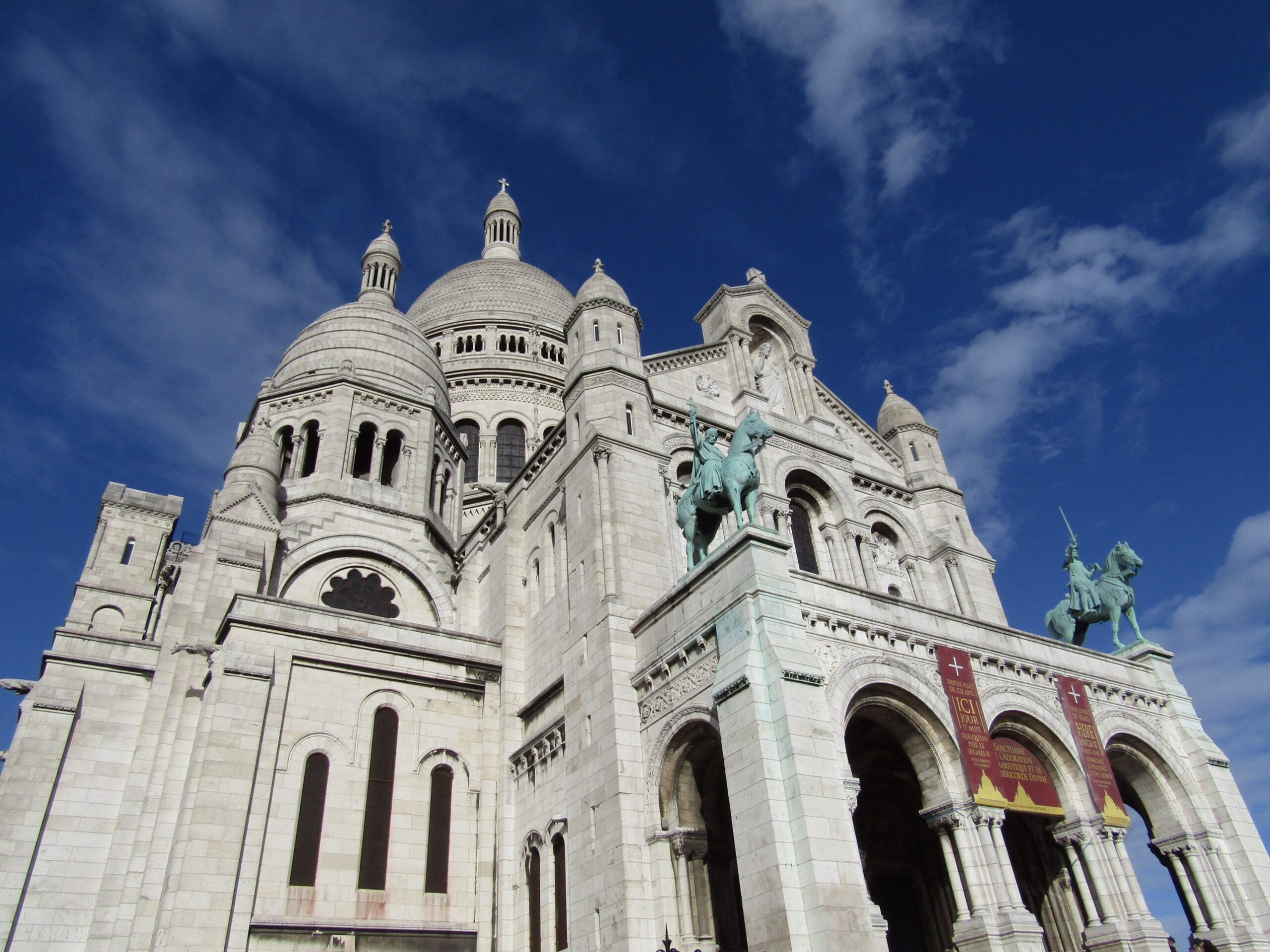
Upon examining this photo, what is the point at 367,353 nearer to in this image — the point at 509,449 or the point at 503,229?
the point at 509,449

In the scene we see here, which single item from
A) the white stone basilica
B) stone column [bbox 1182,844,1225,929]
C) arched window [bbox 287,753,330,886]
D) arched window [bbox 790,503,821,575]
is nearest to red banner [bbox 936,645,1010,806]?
the white stone basilica

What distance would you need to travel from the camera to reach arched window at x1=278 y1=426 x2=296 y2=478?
1251 inches

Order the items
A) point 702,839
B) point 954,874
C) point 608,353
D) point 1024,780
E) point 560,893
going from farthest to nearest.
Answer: point 608,353, point 560,893, point 1024,780, point 702,839, point 954,874

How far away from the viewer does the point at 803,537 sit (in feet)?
91.7

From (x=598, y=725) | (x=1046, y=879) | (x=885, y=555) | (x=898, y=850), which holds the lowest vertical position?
(x=1046, y=879)

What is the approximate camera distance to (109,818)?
885 inches

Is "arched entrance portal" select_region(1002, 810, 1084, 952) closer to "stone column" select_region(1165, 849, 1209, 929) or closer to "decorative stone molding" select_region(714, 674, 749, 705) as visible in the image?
"stone column" select_region(1165, 849, 1209, 929)

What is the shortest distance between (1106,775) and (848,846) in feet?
28.4

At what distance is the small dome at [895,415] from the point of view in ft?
111

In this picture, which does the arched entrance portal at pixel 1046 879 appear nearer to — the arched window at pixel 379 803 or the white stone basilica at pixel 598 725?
the white stone basilica at pixel 598 725

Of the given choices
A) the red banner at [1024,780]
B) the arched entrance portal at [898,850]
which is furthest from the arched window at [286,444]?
the red banner at [1024,780]

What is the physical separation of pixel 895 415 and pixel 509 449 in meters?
20.6

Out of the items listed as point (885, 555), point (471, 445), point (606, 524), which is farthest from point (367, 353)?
→ point (885, 555)

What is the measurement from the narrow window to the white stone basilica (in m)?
0.09
